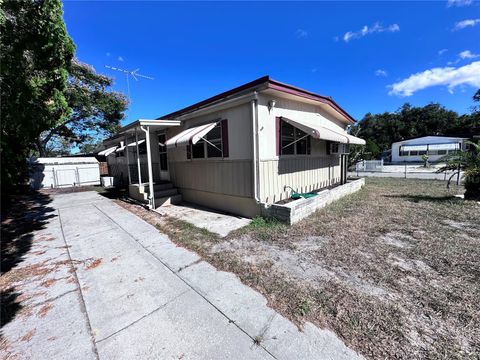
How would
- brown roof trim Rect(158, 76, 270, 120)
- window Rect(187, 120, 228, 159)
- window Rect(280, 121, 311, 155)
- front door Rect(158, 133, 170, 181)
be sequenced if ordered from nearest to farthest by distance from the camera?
brown roof trim Rect(158, 76, 270, 120) → window Rect(187, 120, 228, 159) → window Rect(280, 121, 311, 155) → front door Rect(158, 133, 170, 181)

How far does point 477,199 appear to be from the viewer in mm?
7211

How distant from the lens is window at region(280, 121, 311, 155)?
695 cm

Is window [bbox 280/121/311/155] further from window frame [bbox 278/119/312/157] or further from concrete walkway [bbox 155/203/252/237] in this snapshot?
concrete walkway [bbox 155/203/252/237]

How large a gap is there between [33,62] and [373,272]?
27.9 ft

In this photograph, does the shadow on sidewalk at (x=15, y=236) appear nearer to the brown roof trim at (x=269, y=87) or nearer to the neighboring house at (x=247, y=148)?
the neighboring house at (x=247, y=148)

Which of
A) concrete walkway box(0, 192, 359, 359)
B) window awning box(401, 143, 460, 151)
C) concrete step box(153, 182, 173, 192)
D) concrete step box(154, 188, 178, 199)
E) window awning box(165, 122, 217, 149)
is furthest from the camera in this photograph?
window awning box(401, 143, 460, 151)

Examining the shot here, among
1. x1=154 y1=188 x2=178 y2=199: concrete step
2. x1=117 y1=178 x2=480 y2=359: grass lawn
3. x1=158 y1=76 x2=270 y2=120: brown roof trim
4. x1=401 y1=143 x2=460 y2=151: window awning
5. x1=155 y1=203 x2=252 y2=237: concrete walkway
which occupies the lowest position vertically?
x1=117 y1=178 x2=480 y2=359: grass lawn

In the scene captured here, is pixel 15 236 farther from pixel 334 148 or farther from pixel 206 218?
pixel 334 148

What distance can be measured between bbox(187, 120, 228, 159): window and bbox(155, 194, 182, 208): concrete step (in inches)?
72.7

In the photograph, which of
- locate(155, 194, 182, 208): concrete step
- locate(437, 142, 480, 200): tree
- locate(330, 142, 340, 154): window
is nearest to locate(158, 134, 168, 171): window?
locate(155, 194, 182, 208): concrete step

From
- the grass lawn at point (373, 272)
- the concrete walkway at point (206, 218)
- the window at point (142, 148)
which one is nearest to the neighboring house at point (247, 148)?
the concrete walkway at point (206, 218)

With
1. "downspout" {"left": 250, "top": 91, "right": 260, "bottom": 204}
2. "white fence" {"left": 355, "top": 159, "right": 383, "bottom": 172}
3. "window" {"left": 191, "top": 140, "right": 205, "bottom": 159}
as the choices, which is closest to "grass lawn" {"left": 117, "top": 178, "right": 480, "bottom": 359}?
"downspout" {"left": 250, "top": 91, "right": 260, "bottom": 204}

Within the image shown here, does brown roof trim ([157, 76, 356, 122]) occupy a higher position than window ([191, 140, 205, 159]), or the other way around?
brown roof trim ([157, 76, 356, 122])

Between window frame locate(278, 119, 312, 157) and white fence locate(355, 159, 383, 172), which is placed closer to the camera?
window frame locate(278, 119, 312, 157)
